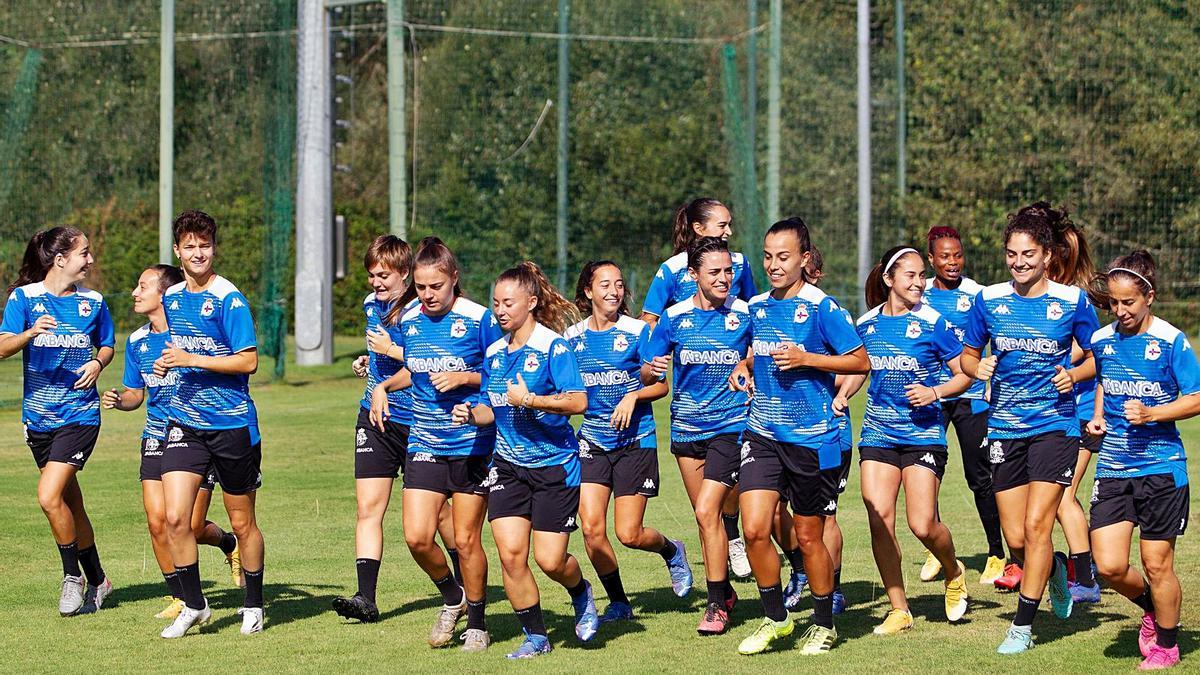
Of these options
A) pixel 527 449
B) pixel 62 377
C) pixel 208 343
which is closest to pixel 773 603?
pixel 527 449

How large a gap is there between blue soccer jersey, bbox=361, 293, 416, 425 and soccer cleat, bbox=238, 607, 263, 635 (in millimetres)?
1134

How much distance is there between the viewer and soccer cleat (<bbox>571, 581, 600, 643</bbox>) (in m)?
7.69

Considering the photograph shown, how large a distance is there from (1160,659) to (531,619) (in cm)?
276

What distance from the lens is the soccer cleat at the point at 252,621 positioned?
7.91 m

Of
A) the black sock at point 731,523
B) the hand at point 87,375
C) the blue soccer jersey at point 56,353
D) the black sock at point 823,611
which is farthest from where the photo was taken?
the black sock at point 731,523

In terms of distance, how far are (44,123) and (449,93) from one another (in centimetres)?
736

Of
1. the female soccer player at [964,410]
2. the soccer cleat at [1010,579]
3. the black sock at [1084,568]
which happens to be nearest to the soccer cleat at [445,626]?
the female soccer player at [964,410]

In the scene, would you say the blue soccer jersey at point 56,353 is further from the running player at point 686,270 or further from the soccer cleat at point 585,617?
the running player at point 686,270

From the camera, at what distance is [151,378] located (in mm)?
8219

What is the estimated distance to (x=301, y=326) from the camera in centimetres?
2403

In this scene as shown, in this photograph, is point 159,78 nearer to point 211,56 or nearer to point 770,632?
point 211,56

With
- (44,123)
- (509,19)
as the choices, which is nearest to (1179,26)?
(509,19)

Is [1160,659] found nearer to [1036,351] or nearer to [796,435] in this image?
[1036,351]

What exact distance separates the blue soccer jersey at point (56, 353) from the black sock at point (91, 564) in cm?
67
